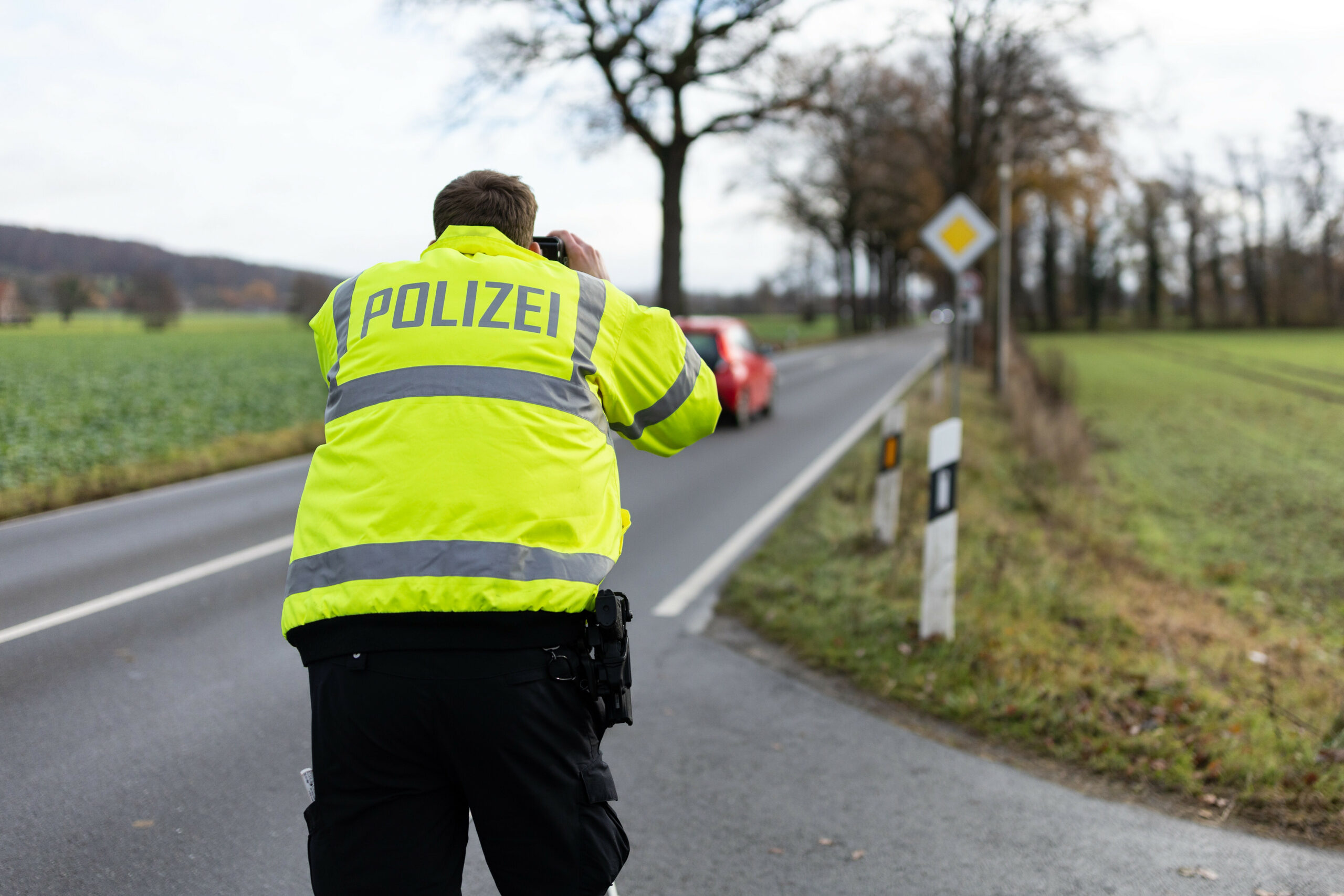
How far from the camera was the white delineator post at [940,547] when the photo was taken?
532cm

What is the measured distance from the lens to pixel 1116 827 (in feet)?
11.7

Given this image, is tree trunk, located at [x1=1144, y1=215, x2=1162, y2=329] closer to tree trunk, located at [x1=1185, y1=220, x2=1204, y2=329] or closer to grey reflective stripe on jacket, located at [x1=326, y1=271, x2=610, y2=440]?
Result: tree trunk, located at [x1=1185, y1=220, x2=1204, y2=329]

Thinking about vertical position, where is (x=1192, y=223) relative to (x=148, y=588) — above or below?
above

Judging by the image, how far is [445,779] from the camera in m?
1.84

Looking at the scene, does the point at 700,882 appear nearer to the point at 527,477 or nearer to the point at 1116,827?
the point at 1116,827

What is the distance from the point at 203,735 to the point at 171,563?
127 inches

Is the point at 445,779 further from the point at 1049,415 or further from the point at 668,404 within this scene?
the point at 1049,415

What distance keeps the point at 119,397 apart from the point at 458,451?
49.7 feet

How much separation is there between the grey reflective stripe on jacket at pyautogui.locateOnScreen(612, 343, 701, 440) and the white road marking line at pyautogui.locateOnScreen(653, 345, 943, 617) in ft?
12.9

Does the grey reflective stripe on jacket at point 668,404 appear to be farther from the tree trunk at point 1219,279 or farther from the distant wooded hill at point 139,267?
the tree trunk at point 1219,279

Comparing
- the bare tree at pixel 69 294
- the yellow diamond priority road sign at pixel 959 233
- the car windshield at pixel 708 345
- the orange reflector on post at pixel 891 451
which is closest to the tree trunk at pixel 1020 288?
the car windshield at pixel 708 345

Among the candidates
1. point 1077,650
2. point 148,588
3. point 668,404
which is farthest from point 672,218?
point 668,404

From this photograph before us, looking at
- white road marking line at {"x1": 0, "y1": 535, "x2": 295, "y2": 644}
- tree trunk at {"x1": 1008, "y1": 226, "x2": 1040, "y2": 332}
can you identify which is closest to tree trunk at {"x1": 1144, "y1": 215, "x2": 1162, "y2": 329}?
tree trunk at {"x1": 1008, "y1": 226, "x2": 1040, "y2": 332}

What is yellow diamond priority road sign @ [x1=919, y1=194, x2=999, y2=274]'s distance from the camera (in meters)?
9.55
